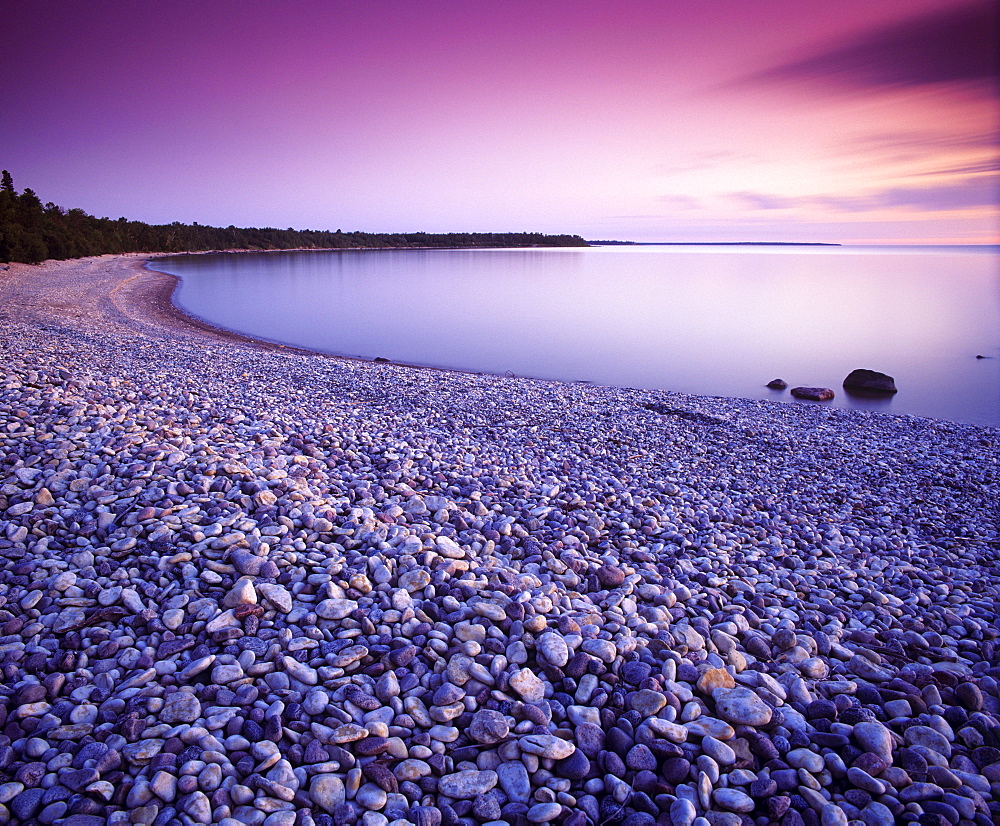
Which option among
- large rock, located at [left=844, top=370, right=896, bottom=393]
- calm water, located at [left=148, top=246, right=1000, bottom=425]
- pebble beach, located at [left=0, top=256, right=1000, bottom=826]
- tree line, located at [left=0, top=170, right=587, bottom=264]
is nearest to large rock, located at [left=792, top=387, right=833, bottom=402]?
calm water, located at [left=148, top=246, right=1000, bottom=425]

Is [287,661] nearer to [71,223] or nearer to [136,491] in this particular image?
[136,491]

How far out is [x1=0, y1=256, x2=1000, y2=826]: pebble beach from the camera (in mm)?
2666

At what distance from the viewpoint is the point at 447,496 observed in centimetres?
619

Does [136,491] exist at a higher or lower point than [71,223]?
lower

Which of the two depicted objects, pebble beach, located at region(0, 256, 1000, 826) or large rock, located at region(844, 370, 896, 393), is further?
large rock, located at region(844, 370, 896, 393)

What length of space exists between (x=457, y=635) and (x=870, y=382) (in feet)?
68.0

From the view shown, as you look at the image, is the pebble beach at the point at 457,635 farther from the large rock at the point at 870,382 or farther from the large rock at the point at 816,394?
the large rock at the point at 870,382

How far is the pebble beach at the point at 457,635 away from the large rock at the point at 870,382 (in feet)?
42.2

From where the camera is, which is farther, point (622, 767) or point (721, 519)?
point (721, 519)

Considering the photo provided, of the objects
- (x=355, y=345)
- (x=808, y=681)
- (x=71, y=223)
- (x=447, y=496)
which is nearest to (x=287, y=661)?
(x=447, y=496)

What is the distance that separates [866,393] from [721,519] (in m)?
16.3

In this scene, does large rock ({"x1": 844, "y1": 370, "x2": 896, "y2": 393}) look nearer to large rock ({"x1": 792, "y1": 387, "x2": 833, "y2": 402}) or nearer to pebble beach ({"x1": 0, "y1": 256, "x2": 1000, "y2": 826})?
large rock ({"x1": 792, "y1": 387, "x2": 833, "y2": 402})

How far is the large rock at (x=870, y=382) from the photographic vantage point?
18.9 meters

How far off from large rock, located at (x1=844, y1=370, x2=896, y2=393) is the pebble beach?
12.9m
